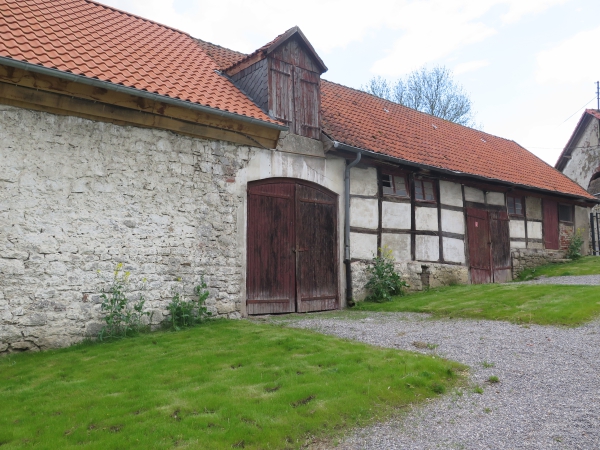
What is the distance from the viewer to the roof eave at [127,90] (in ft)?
20.7

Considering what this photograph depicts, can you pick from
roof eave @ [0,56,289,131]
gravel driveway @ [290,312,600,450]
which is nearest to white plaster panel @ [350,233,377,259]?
roof eave @ [0,56,289,131]

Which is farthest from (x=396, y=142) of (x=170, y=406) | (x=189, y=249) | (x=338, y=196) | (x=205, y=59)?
(x=170, y=406)

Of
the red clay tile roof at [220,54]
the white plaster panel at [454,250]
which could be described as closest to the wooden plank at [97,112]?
the red clay tile roof at [220,54]

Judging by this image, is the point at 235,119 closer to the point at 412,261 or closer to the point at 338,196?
the point at 338,196

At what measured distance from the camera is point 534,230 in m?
15.4

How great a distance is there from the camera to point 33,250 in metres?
6.54

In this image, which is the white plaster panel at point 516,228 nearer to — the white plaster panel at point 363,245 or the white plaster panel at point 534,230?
the white plaster panel at point 534,230

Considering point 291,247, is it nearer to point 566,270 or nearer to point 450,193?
point 450,193

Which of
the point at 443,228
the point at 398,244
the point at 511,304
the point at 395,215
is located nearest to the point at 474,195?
the point at 443,228

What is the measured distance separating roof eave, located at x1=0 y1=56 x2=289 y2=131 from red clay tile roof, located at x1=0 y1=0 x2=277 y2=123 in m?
0.13

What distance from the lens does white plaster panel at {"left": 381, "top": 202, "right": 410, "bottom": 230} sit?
436 inches

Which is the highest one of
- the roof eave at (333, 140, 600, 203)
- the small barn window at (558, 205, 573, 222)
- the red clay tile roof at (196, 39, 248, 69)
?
the red clay tile roof at (196, 39, 248, 69)

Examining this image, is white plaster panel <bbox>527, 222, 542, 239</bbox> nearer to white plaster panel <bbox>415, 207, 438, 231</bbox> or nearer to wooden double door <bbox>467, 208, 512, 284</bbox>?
wooden double door <bbox>467, 208, 512, 284</bbox>

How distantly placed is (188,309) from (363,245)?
13.9 ft
